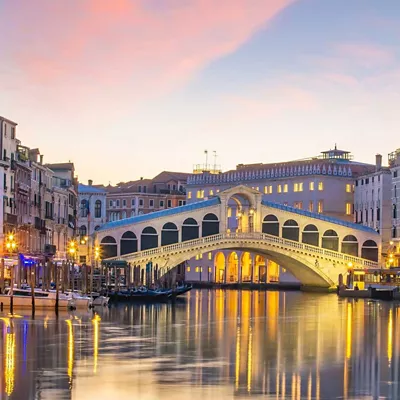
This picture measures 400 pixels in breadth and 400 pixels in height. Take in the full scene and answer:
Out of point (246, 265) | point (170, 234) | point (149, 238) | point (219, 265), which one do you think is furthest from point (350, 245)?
point (219, 265)

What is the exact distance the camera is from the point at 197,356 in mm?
30984

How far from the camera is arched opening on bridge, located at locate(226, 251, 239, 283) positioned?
94.1 metres

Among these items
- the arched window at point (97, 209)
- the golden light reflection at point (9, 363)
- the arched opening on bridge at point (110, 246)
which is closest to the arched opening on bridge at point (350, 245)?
the arched opening on bridge at point (110, 246)

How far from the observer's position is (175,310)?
5128cm

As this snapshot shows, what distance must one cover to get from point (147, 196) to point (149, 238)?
3798cm

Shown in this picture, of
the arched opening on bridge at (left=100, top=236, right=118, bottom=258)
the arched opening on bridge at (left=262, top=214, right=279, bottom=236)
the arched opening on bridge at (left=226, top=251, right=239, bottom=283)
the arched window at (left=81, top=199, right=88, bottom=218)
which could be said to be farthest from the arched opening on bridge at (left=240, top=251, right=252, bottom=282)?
the arched opening on bridge at (left=100, top=236, right=118, bottom=258)

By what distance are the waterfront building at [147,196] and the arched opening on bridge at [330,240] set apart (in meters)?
34.7

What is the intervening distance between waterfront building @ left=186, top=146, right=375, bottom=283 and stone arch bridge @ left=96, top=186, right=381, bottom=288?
8141mm

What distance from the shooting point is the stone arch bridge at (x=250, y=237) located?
234 ft

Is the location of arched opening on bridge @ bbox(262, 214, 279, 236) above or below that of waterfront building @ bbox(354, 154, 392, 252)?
below

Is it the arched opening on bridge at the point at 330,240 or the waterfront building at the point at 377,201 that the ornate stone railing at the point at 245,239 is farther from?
the waterfront building at the point at 377,201

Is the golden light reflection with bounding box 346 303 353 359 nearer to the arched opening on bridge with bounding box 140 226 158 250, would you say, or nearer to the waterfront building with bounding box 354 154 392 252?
the arched opening on bridge with bounding box 140 226 158 250

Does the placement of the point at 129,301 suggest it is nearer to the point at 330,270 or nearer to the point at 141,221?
the point at 141,221

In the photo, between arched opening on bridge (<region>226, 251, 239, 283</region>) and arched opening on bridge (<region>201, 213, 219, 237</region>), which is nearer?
arched opening on bridge (<region>201, 213, 219, 237</region>)
